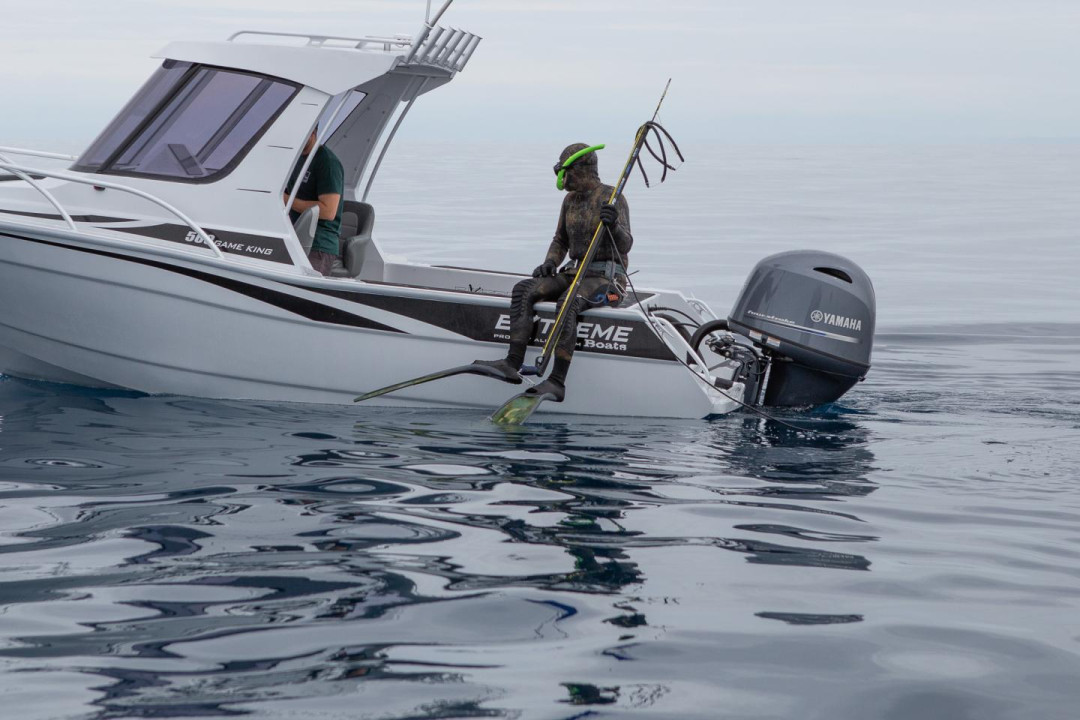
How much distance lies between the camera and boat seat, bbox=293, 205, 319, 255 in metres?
8.09

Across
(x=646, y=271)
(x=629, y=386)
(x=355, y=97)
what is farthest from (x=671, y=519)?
(x=646, y=271)

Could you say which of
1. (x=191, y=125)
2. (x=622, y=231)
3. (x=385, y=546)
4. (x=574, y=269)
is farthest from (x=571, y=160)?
(x=385, y=546)

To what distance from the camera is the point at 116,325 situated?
25.3 feet

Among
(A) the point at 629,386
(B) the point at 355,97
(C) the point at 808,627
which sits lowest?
(C) the point at 808,627

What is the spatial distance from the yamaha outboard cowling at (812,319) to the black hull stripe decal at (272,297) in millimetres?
2373

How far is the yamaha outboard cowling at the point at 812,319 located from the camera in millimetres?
7594

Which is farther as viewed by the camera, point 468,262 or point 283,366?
point 468,262

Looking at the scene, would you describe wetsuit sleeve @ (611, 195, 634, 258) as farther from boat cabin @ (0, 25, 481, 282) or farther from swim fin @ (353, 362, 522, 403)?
boat cabin @ (0, 25, 481, 282)

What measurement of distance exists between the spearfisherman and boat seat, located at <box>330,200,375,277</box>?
1.55 m

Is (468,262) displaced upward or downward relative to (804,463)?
upward

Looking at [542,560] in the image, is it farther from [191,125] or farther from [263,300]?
[191,125]

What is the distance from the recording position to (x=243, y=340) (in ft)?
25.4

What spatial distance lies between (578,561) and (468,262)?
1369cm

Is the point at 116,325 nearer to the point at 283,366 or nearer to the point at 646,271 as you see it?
the point at 283,366
